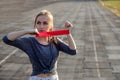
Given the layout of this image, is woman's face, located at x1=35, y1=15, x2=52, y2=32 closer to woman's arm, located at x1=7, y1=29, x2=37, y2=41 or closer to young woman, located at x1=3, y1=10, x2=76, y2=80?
young woman, located at x1=3, y1=10, x2=76, y2=80

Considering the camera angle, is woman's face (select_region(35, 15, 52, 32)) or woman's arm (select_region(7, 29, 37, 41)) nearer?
woman's arm (select_region(7, 29, 37, 41))

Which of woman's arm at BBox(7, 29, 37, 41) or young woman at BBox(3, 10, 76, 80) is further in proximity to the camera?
young woman at BBox(3, 10, 76, 80)

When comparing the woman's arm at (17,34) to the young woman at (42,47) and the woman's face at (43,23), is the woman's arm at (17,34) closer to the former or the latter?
the young woman at (42,47)

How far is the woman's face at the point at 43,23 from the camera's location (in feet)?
17.4

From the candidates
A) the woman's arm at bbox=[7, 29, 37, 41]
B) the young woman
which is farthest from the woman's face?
the woman's arm at bbox=[7, 29, 37, 41]

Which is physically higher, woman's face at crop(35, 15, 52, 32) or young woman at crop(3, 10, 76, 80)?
woman's face at crop(35, 15, 52, 32)

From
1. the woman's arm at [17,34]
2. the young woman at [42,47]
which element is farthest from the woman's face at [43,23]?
the woman's arm at [17,34]

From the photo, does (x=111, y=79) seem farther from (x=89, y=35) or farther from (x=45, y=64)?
(x=89, y=35)

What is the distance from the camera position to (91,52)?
21.8 m

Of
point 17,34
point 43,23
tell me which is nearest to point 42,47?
point 43,23

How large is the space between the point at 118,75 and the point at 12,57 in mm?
6677

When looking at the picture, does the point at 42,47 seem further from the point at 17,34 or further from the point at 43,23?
the point at 17,34

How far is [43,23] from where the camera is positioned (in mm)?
5316

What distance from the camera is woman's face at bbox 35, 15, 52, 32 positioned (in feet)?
17.4
